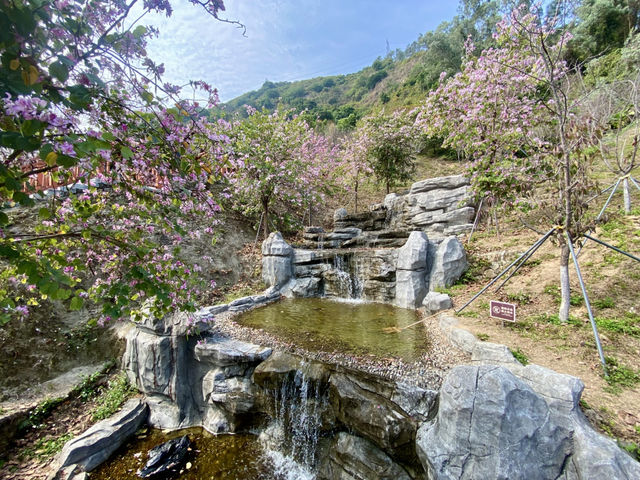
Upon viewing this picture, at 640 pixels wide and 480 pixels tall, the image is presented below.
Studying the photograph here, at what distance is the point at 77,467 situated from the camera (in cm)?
357

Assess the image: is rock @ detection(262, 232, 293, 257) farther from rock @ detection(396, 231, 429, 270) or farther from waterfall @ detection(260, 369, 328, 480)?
waterfall @ detection(260, 369, 328, 480)

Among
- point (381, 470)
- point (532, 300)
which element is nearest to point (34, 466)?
point (381, 470)

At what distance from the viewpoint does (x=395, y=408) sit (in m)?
3.13

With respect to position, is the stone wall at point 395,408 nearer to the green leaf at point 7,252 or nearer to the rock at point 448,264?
the rock at point 448,264

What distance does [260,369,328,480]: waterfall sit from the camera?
11.9ft

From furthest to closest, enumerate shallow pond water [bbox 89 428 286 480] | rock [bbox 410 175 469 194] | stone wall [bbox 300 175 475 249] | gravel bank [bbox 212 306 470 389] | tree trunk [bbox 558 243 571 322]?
rock [bbox 410 175 469 194]
stone wall [bbox 300 175 475 249]
tree trunk [bbox 558 243 571 322]
shallow pond water [bbox 89 428 286 480]
gravel bank [bbox 212 306 470 389]

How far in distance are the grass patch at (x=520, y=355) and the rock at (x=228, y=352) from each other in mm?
3512

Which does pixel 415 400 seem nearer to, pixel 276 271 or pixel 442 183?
pixel 276 271

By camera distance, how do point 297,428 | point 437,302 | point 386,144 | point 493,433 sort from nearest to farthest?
point 493,433 < point 297,428 < point 437,302 < point 386,144

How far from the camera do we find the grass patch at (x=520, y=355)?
11.0 ft

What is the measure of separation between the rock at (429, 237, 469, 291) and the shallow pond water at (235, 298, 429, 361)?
40.6 inches

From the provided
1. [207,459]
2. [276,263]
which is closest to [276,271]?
[276,263]

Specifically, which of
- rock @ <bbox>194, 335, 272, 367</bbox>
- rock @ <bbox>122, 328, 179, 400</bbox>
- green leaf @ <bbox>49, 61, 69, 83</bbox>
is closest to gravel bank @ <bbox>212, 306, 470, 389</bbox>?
rock @ <bbox>194, 335, 272, 367</bbox>

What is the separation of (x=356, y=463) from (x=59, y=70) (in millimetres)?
4312
